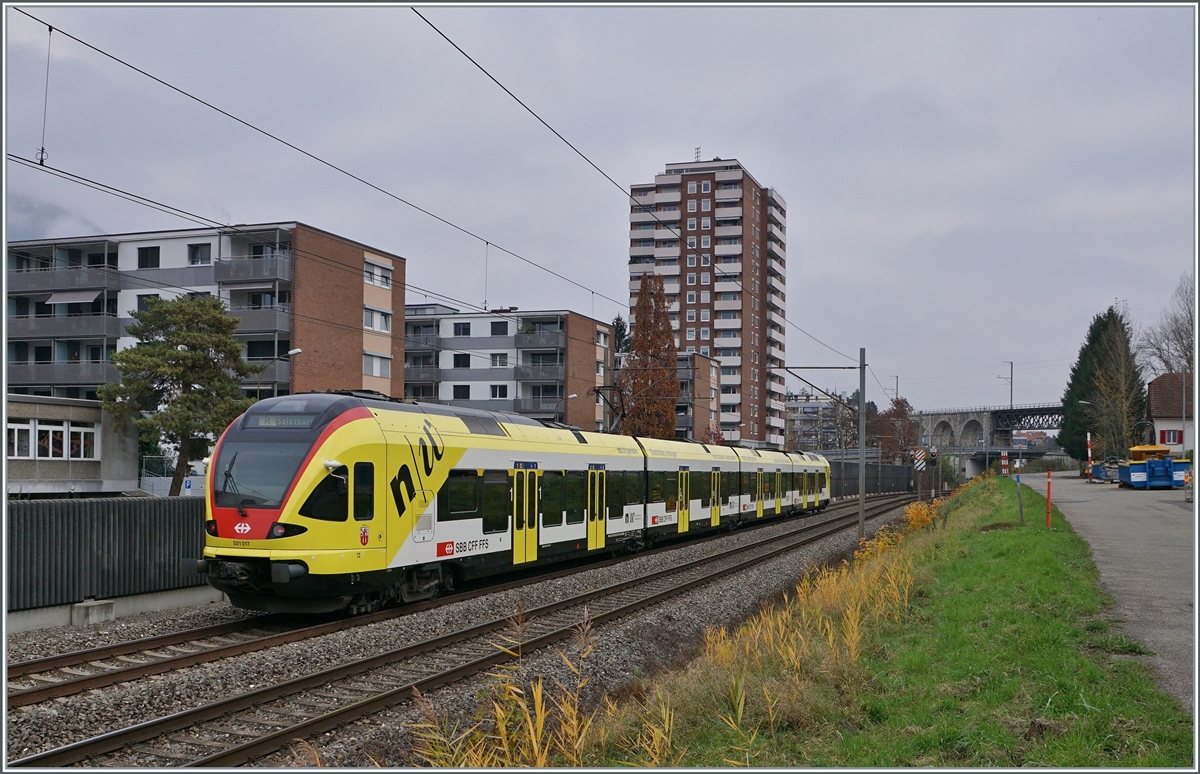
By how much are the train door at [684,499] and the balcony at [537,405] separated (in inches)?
1417

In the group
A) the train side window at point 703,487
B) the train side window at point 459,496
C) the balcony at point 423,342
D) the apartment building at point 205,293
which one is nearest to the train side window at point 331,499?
the train side window at point 459,496

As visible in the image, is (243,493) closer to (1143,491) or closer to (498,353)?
(1143,491)

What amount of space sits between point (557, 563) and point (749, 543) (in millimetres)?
7633

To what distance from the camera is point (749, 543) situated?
1054 inches

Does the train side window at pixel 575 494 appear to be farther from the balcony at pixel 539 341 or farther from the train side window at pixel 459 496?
the balcony at pixel 539 341

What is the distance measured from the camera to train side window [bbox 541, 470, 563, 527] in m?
18.1

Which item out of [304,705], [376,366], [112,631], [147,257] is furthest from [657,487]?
[147,257]

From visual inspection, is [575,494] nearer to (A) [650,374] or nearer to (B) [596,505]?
(B) [596,505]

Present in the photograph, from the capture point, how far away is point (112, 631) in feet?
39.5

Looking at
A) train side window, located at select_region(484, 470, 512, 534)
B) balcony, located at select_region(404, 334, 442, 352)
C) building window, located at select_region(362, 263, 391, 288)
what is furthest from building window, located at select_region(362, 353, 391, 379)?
train side window, located at select_region(484, 470, 512, 534)

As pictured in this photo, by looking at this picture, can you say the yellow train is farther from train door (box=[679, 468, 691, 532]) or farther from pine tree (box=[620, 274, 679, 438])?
pine tree (box=[620, 274, 679, 438])

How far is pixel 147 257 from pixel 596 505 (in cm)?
3451

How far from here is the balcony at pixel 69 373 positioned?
43156 millimetres

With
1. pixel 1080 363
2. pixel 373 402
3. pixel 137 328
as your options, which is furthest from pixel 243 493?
pixel 1080 363
